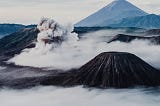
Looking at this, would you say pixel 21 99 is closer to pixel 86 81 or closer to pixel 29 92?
pixel 29 92

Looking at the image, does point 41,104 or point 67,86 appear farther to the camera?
point 67,86

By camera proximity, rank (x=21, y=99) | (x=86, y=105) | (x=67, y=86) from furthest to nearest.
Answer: (x=67, y=86) < (x=21, y=99) < (x=86, y=105)

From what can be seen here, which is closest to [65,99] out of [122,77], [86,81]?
[86,81]

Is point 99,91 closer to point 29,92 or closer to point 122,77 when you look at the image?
point 122,77

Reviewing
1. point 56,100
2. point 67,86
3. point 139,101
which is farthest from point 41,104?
point 139,101

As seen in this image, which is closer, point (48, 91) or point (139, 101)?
point (139, 101)

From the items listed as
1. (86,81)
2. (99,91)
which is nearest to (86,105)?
(99,91)

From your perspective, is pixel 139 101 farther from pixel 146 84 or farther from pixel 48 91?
pixel 48 91

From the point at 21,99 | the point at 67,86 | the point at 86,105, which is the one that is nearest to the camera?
the point at 86,105
